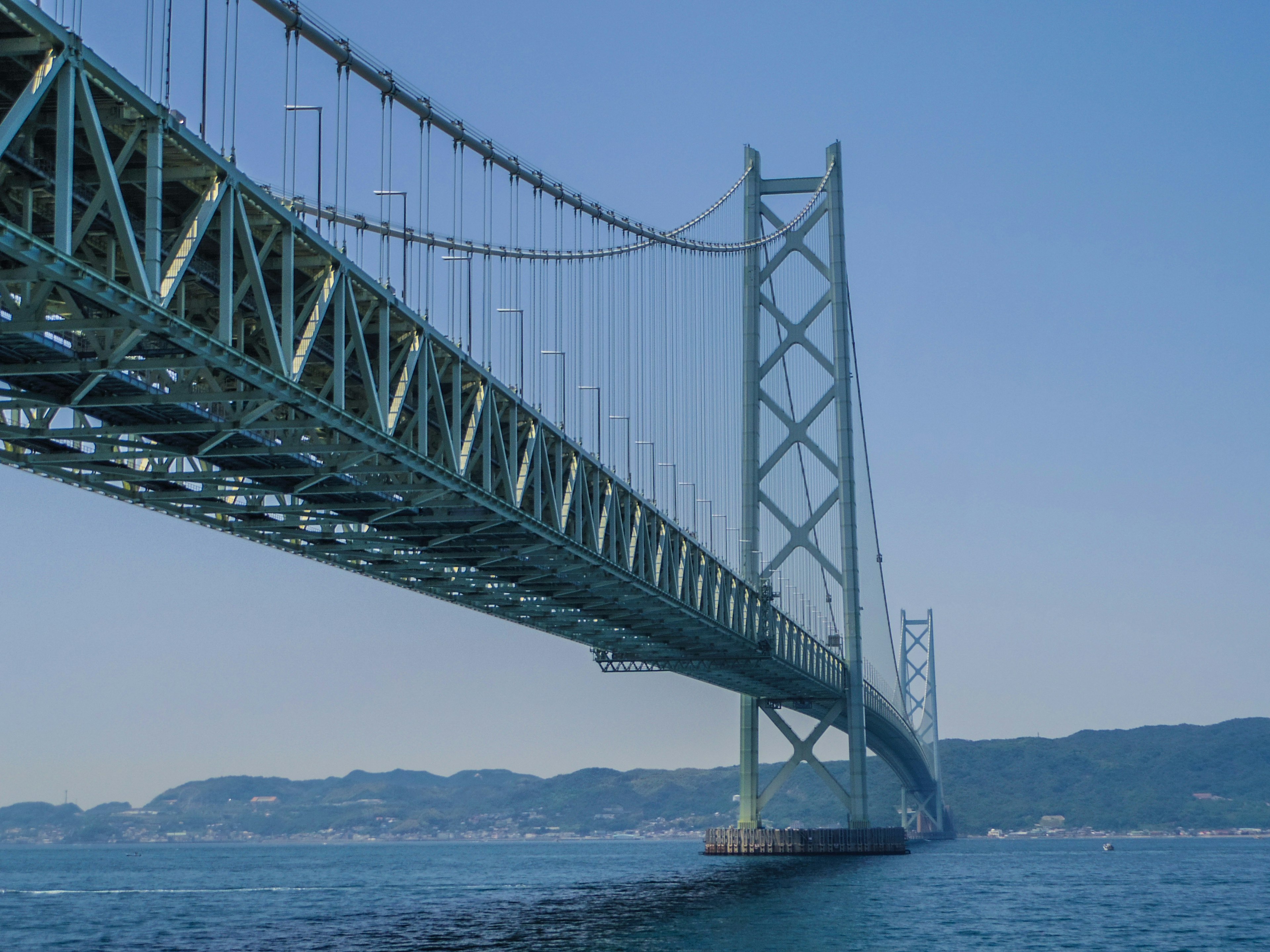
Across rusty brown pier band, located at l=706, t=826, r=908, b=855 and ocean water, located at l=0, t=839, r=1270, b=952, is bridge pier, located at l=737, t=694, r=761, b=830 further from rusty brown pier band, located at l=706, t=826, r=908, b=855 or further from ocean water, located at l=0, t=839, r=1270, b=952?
ocean water, located at l=0, t=839, r=1270, b=952

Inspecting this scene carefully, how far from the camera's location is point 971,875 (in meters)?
66.8

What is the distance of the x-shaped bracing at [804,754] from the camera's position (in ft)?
225

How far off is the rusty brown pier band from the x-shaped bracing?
3.77 ft

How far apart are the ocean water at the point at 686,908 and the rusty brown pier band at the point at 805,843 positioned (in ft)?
1.75

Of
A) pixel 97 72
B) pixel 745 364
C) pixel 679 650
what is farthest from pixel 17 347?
pixel 745 364

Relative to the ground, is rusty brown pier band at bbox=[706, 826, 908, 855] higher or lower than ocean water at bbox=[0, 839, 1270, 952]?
higher

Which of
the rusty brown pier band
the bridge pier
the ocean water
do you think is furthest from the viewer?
the bridge pier

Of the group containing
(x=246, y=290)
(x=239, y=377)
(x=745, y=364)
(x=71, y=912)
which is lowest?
(x=71, y=912)

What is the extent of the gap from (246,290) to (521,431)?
1075 cm

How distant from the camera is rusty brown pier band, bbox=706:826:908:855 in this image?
6781 centimetres

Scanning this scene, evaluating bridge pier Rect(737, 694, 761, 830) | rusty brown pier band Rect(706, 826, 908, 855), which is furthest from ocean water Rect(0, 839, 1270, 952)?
bridge pier Rect(737, 694, 761, 830)

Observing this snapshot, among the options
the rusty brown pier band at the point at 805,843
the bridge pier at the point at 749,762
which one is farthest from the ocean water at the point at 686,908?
the bridge pier at the point at 749,762

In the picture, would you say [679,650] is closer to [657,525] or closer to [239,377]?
[657,525]

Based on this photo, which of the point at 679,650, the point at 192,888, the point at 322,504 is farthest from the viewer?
the point at 192,888
